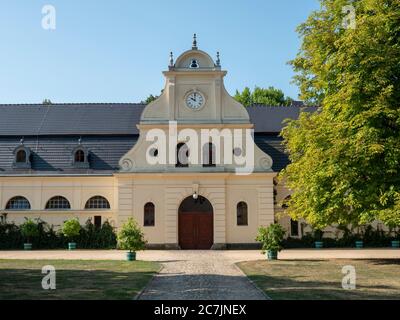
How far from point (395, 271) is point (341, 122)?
6358mm

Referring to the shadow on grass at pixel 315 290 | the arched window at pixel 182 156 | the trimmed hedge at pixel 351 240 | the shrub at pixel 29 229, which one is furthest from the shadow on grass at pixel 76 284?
the trimmed hedge at pixel 351 240

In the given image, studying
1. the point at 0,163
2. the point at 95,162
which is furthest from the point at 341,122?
the point at 0,163

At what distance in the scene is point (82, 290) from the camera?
13.3 meters

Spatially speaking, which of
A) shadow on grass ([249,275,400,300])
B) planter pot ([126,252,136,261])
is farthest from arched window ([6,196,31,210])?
shadow on grass ([249,275,400,300])

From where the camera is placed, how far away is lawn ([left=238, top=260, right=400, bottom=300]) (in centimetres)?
1275

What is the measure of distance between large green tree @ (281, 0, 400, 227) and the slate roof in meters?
14.5

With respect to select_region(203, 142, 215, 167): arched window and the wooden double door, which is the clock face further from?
the wooden double door

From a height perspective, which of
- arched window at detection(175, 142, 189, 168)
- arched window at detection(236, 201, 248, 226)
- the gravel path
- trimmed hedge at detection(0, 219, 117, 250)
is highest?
arched window at detection(175, 142, 189, 168)


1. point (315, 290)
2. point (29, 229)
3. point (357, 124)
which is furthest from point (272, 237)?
point (29, 229)

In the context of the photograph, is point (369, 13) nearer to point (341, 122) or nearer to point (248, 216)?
point (341, 122)

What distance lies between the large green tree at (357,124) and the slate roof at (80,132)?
14.5 meters

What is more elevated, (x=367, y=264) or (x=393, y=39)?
(x=393, y=39)

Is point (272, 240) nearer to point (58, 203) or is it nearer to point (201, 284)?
point (201, 284)

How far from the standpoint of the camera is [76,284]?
14.5 meters
